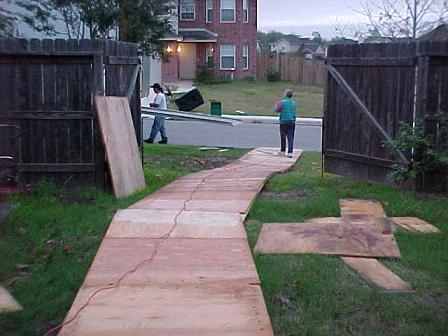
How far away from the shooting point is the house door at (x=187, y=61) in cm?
5222

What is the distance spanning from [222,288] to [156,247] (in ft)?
5.09

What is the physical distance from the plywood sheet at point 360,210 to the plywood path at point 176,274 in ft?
4.06

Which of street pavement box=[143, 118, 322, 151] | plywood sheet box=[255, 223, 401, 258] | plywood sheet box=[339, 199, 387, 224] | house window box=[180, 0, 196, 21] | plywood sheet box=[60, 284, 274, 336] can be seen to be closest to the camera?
plywood sheet box=[60, 284, 274, 336]

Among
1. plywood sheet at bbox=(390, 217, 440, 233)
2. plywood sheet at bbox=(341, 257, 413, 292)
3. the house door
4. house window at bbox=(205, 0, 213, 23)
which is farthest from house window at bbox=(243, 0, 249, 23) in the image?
plywood sheet at bbox=(341, 257, 413, 292)

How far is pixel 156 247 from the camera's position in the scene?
7.79 m

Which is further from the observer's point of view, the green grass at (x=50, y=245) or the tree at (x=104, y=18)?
the tree at (x=104, y=18)

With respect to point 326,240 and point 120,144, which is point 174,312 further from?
point 120,144

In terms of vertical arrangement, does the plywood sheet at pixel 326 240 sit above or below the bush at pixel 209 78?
below

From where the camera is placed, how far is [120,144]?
11453 millimetres

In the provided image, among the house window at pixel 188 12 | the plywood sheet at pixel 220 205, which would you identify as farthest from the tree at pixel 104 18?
A: the house window at pixel 188 12

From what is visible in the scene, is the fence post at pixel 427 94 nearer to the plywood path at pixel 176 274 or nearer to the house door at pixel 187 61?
the plywood path at pixel 176 274

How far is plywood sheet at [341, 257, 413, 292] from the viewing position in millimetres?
6645

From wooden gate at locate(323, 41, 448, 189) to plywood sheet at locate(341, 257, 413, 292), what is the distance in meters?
3.95

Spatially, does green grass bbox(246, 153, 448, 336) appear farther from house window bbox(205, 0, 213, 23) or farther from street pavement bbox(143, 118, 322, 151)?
house window bbox(205, 0, 213, 23)
